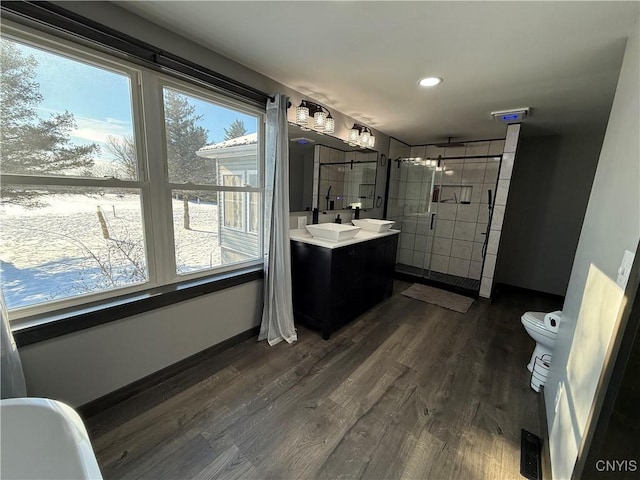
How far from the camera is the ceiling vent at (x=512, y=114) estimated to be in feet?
8.36

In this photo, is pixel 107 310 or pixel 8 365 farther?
pixel 107 310

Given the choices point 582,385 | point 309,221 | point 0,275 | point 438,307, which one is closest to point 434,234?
point 438,307

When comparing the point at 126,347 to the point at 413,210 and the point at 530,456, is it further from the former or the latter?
the point at 413,210

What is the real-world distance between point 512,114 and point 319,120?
6.39 ft

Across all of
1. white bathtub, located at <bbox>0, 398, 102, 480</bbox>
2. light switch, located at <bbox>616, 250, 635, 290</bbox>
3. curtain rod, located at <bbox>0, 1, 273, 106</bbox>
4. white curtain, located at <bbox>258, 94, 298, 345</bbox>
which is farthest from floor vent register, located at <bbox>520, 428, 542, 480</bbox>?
curtain rod, located at <bbox>0, 1, 273, 106</bbox>

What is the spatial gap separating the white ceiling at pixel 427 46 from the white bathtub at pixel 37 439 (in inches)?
73.7

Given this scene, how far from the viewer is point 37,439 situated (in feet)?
3.10

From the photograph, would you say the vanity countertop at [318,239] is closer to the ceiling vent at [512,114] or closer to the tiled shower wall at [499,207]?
the tiled shower wall at [499,207]

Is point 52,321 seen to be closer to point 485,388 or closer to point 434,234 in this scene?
point 485,388

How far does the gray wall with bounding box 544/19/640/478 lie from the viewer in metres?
0.96

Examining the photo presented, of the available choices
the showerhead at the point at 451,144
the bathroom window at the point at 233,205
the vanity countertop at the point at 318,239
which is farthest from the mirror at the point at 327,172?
the showerhead at the point at 451,144

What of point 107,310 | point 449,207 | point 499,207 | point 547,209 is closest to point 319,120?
point 107,310

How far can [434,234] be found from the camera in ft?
14.2

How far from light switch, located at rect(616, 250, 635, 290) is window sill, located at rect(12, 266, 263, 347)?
84.6 inches
